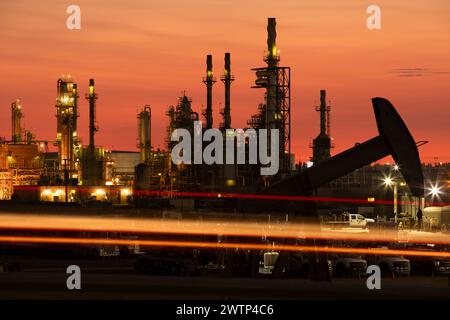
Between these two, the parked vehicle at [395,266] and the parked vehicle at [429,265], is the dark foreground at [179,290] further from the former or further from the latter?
the parked vehicle at [429,265]

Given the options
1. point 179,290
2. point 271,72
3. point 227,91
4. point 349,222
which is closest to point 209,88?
point 227,91

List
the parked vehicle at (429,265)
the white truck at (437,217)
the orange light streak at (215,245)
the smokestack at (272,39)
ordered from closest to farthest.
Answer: the orange light streak at (215,245) → the parked vehicle at (429,265) → the white truck at (437,217) → the smokestack at (272,39)

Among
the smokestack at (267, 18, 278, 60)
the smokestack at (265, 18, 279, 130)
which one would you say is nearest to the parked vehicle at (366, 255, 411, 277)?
the smokestack at (265, 18, 279, 130)

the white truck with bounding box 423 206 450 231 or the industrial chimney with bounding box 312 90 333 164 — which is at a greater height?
the industrial chimney with bounding box 312 90 333 164

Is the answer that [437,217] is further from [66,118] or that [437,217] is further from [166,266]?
[66,118]

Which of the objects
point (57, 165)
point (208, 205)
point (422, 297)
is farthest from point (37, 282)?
point (57, 165)

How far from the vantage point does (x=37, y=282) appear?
2406cm

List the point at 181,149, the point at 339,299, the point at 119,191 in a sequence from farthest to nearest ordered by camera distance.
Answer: the point at 119,191 < the point at 181,149 < the point at 339,299

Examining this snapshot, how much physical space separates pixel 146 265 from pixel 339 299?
1840 centimetres

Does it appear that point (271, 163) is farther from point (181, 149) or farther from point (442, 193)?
point (442, 193)

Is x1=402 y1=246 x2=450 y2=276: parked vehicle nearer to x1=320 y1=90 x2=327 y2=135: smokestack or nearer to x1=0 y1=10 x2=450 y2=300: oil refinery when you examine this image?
x1=0 y1=10 x2=450 y2=300: oil refinery

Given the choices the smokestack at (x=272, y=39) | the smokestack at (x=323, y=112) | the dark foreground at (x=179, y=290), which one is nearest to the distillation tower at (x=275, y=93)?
the smokestack at (x=272, y=39)

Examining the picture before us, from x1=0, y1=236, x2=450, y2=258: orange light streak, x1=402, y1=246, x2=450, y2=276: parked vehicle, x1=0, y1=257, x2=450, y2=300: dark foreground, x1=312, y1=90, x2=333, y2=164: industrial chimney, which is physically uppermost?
x1=312, y1=90, x2=333, y2=164: industrial chimney

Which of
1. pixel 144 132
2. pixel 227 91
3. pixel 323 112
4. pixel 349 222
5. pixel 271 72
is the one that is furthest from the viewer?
pixel 144 132
